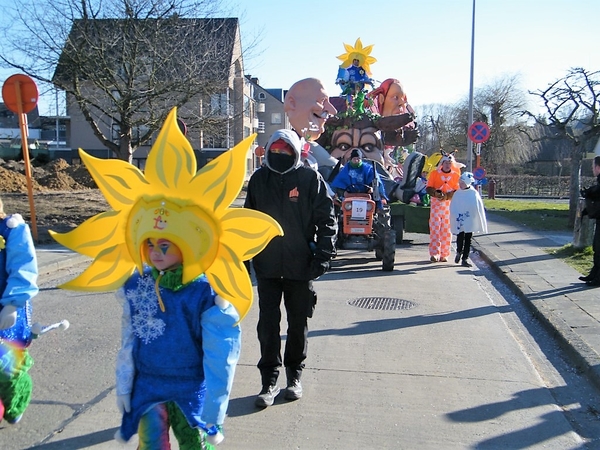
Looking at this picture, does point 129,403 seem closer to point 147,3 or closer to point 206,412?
point 206,412

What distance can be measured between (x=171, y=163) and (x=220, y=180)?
0.23 meters

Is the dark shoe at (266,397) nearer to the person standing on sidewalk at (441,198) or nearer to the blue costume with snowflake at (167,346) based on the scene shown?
the blue costume with snowflake at (167,346)

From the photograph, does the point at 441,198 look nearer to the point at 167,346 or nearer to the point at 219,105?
the point at 167,346

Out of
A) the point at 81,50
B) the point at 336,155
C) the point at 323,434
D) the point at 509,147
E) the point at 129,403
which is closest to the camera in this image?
the point at 129,403

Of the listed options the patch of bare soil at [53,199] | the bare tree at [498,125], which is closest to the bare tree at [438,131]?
the bare tree at [498,125]

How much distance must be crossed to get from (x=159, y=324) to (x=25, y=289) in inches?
50.4

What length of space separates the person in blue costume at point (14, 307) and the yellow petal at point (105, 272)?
1.01 metres

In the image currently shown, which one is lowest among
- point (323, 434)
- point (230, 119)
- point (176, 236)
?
point (323, 434)

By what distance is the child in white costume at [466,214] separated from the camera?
10.2 metres

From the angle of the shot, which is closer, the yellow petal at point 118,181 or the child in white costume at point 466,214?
the yellow petal at point 118,181

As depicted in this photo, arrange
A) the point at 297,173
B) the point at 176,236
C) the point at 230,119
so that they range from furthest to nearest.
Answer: the point at 230,119 < the point at 297,173 < the point at 176,236


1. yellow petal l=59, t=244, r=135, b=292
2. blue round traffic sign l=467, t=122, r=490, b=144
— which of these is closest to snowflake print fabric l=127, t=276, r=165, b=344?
yellow petal l=59, t=244, r=135, b=292

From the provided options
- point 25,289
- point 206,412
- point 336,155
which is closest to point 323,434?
point 206,412

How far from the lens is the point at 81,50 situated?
51.5 ft
